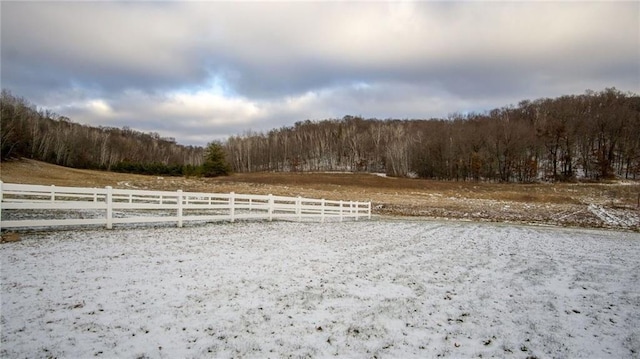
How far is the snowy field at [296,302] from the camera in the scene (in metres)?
4.17

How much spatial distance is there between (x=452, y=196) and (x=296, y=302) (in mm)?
37414

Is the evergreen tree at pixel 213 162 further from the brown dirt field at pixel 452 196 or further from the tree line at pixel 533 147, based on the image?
the tree line at pixel 533 147

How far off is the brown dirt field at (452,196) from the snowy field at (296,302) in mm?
18648

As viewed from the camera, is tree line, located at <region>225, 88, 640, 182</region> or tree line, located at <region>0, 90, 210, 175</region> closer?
tree line, located at <region>0, 90, 210, 175</region>

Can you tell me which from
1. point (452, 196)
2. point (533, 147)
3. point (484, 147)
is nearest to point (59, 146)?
point (452, 196)

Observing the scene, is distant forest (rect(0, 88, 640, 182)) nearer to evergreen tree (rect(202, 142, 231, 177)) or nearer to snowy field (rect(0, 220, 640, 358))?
evergreen tree (rect(202, 142, 231, 177))

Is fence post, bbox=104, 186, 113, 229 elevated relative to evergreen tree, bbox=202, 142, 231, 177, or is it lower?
lower

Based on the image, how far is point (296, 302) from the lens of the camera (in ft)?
17.9

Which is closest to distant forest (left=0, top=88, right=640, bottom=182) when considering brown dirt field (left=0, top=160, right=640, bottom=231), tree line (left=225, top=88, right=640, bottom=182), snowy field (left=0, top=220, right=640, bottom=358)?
tree line (left=225, top=88, right=640, bottom=182)

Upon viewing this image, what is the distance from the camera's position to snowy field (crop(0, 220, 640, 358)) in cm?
417

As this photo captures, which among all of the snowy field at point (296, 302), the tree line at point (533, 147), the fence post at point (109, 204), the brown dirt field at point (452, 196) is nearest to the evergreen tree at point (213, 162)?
the brown dirt field at point (452, 196)

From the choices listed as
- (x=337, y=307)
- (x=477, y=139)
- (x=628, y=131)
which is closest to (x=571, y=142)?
(x=628, y=131)

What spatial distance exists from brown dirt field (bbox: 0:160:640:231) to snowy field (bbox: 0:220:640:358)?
61.2ft

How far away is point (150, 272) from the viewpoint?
252 inches
